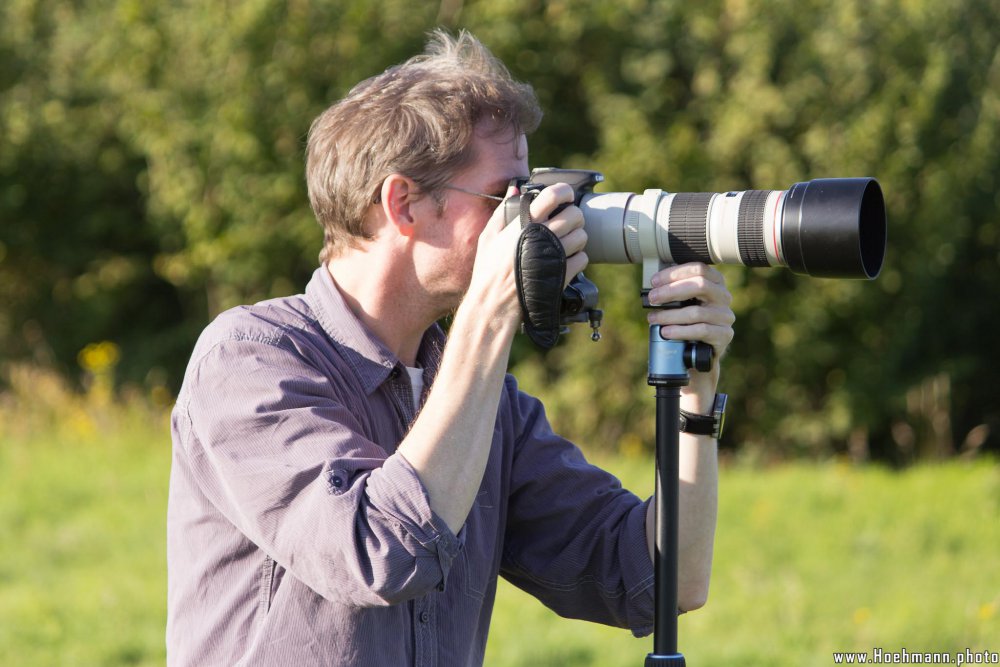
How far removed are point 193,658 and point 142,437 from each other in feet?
18.3

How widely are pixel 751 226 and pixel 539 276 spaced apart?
434mm

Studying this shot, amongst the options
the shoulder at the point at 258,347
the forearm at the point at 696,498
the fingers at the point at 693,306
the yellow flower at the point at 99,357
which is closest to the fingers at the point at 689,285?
the fingers at the point at 693,306

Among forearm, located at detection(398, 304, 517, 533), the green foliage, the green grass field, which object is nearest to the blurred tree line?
the green grass field

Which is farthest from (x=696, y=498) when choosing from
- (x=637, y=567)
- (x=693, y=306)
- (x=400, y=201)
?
(x=400, y=201)

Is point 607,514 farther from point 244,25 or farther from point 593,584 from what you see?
point 244,25

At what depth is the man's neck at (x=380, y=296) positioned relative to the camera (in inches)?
87.6

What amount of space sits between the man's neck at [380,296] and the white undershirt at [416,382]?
0.04 meters

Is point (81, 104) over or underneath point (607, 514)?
over

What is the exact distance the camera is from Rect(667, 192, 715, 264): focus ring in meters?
2.08

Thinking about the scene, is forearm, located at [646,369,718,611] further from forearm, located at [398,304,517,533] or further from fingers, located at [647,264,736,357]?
forearm, located at [398,304,517,533]

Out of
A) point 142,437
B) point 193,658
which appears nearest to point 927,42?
point 142,437

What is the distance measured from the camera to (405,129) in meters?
2.18

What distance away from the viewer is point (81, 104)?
31.2 feet

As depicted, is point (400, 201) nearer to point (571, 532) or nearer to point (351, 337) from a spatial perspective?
point (351, 337)
